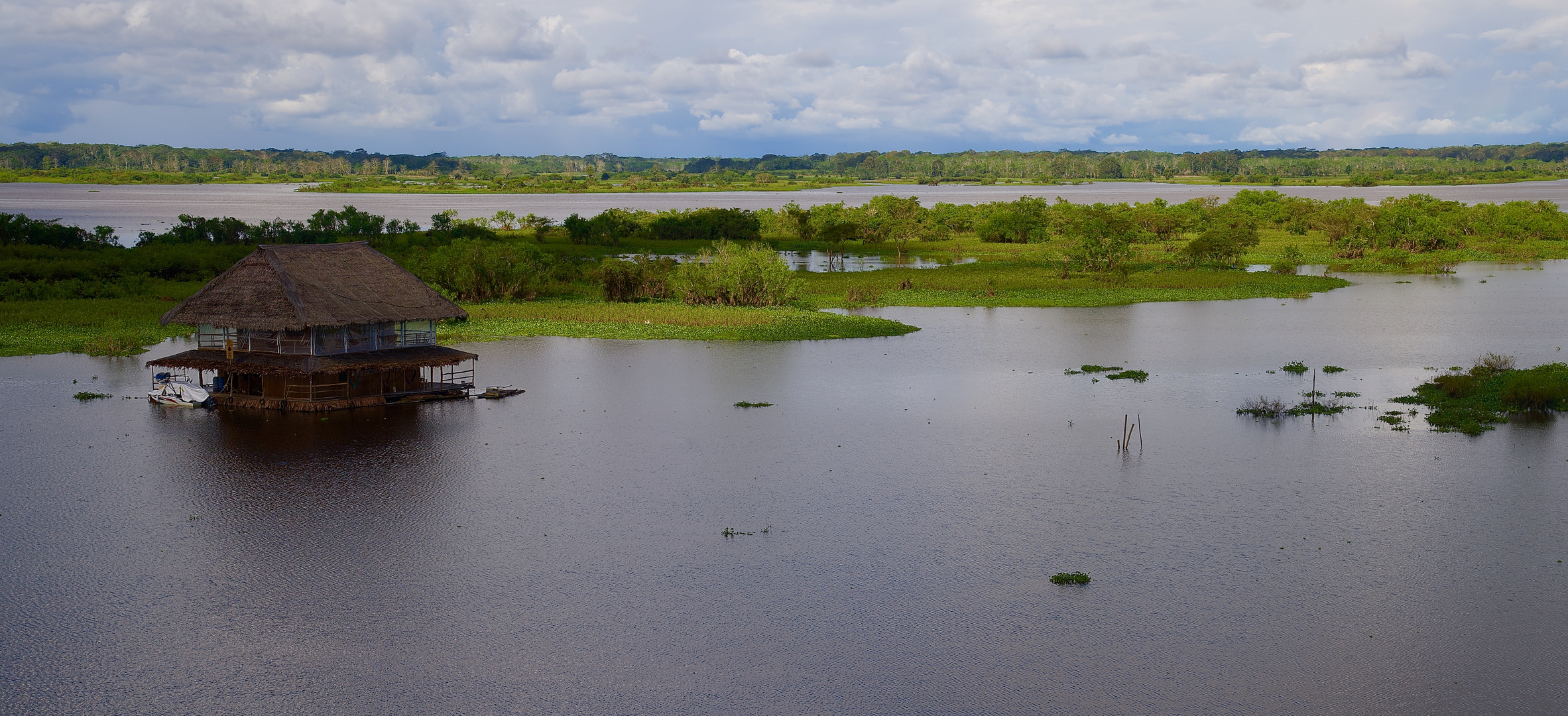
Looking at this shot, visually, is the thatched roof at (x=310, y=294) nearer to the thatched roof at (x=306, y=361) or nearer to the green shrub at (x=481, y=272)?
the thatched roof at (x=306, y=361)

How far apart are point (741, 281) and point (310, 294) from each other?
2643 cm

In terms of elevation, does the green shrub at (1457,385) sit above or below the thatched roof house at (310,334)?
below

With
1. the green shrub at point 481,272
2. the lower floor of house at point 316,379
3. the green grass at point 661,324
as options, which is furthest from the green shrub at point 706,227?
the lower floor of house at point 316,379

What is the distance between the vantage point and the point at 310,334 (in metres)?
32.4

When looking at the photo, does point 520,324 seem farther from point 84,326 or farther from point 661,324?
point 84,326

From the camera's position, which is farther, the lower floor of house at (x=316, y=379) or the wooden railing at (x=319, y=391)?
the wooden railing at (x=319, y=391)

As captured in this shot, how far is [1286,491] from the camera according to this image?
25.0 m

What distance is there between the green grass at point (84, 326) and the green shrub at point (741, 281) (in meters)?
22.8

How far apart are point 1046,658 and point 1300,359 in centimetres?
3047

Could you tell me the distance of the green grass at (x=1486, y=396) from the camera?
3156cm

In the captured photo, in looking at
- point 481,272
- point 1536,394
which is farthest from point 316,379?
point 1536,394

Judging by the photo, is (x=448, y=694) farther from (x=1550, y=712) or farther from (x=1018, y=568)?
(x=1550, y=712)

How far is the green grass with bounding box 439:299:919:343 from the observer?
48656 mm

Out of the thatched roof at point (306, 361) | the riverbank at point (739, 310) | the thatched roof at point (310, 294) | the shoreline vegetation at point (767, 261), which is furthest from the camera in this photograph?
the shoreline vegetation at point (767, 261)
